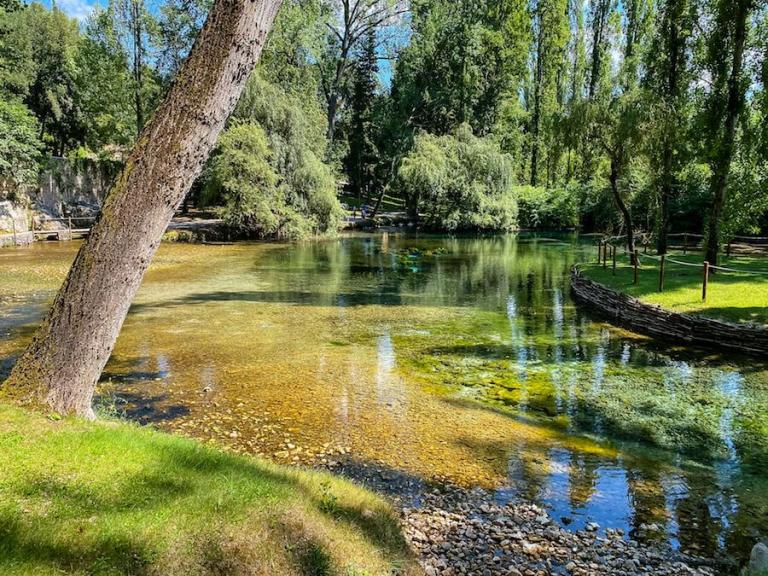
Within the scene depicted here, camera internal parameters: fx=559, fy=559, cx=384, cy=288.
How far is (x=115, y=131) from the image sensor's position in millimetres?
46906

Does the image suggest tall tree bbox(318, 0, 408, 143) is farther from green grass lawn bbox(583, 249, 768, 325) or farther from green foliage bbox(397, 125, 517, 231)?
green grass lawn bbox(583, 249, 768, 325)

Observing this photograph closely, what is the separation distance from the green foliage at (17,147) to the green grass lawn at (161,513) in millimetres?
32739

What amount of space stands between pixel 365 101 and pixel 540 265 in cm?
3891

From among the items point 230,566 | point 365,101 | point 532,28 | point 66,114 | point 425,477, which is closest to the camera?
point 230,566

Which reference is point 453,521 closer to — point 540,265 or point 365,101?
point 540,265

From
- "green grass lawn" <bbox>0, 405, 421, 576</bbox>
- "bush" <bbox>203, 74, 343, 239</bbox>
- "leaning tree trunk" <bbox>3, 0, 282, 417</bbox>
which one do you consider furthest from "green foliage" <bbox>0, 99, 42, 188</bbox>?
"green grass lawn" <bbox>0, 405, 421, 576</bbox>

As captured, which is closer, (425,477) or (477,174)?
(425,477)

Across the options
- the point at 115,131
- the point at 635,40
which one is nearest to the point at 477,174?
the point at 635,40

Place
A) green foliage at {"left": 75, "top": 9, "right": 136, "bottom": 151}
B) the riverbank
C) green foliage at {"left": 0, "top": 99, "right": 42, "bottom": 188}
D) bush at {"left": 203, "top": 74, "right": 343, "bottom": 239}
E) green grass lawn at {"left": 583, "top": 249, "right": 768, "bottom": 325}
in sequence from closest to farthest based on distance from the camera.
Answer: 1. the riverbank
2. green grass lawn at {"left": 583, "top": 249, "right": 768, "bottom": 325}
3. green foliage at {"left": 0, "top": 99, "right": 42, "bottom": 188}
4. bush at {"left": 203, "top": 74, "right": 343, "bottom": 239}
5. green foliage at {"left": 75, "top": 9, "right": 136, "bottom": 151}

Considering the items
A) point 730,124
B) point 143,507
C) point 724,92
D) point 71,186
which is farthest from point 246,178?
point 143,507

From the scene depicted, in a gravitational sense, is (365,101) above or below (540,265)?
above

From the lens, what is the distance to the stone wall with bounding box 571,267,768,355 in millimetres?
12125

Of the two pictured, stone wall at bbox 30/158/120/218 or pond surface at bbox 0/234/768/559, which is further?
stone wall at bbox 30/158/120/218

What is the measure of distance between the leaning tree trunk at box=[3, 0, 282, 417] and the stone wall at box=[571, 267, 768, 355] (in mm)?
12025
